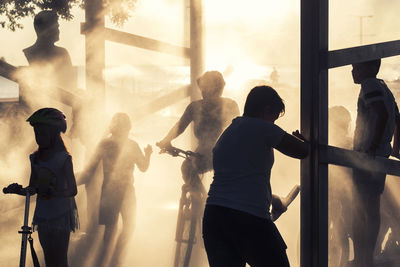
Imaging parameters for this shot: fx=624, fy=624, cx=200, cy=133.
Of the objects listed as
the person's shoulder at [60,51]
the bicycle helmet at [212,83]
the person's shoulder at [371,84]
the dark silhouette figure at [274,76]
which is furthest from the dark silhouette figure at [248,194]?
the dark silhouette figure at [274,76]

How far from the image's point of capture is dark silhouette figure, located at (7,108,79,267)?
3.72 metres

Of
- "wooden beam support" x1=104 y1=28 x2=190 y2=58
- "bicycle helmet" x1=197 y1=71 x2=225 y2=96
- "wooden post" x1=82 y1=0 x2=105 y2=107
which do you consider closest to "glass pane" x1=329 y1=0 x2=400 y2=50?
"bicycle helmet" x1=197 y1=71 x2=225 y2=96

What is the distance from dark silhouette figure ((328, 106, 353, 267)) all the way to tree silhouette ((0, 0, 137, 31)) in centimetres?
320

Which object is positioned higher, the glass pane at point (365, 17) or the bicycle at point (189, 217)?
the glass pane at point (365, 17)

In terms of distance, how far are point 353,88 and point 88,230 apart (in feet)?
15.9

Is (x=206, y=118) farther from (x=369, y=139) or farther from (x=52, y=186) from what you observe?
(x=369, y=139)

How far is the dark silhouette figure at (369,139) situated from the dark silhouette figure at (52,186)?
68.0 inches

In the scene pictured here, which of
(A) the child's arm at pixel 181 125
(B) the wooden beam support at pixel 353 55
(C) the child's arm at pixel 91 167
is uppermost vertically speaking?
(B) the wooden beam support at pixel 353 55

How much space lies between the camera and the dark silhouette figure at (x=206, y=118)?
530cm

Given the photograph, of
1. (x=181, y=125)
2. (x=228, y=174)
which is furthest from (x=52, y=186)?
(x=181, y=125)

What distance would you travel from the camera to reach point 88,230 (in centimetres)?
642

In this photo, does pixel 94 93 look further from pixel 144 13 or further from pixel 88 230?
pixel 144 13

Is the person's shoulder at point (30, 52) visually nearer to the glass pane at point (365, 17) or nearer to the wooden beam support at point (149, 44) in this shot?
the wooden beam support at point (149, 44)

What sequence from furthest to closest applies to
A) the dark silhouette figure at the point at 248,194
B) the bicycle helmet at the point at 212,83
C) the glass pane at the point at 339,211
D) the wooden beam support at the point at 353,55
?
the bicycle helmet at the point at 212,83, the glass pane at the point at 339,211, the wooden beam support at the point at 353,55, the dark silhouette figure at the point at 248,194
